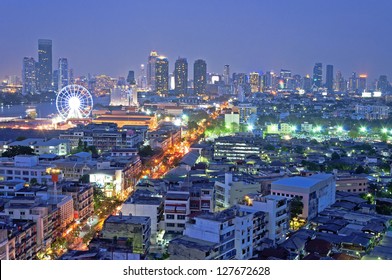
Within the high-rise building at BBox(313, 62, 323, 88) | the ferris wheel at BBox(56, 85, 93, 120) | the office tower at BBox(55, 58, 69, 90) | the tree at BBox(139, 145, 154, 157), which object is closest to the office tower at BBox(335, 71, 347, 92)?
the high-rise building at BBox(313, 62, 323, 88)

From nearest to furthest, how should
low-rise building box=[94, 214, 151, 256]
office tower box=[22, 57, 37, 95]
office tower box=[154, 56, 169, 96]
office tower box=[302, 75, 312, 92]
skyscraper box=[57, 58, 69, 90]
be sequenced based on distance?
low-rise building box=[94, 214, 151, 256] < office tower box=[22, 57, 37, 95] < skyscraper box=[57, 58, 69, 90] < office tower box=[154, 56, 169, 96] < office tower box=[302, 75, 312, 92]

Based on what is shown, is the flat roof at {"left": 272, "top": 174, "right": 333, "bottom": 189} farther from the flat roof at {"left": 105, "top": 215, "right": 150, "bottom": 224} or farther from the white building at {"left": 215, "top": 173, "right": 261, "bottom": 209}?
the flat roof at {"left": 105, "top": 215, "right": 150, "bottom": 224}

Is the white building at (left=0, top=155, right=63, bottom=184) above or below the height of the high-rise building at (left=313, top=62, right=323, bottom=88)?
below

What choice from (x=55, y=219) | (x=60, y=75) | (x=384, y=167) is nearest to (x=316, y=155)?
(x=384, y=167)

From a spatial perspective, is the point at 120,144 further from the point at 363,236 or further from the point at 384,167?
the point at 363,236

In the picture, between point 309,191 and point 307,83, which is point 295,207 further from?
point 307,83

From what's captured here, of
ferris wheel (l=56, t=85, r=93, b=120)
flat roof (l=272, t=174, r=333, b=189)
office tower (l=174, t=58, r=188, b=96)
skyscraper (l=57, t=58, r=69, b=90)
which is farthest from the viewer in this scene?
office tower (l=174, t=58, r=188, b=96)

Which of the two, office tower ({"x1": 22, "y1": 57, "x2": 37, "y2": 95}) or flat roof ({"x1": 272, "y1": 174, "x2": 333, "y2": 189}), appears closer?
flat roof ({"x1": 272, "y1": 174, "x2": 333, "y2": 189})

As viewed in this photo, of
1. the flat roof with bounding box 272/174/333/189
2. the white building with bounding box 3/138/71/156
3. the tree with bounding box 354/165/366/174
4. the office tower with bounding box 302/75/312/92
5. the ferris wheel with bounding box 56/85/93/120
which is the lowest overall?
the tree with bounding box 354/165/366/174
